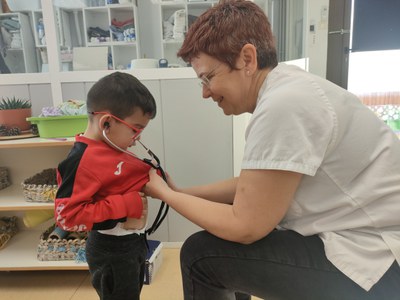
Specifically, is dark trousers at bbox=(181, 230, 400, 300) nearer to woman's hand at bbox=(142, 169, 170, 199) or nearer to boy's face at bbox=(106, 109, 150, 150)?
woman's hand at bbox=(142, 169, 170, 199)

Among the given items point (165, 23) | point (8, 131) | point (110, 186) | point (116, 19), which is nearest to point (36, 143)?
point (8, 131)

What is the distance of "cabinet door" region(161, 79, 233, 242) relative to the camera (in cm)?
180

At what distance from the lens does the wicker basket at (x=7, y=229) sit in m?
1.74

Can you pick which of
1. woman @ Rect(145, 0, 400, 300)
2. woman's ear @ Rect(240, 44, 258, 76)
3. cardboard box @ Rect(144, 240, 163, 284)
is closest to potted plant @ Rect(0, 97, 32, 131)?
cardboard box @ Rect(144, 240, 163, 284)

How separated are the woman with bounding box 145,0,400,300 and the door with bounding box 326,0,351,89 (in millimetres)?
2640

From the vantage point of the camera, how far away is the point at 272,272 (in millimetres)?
808

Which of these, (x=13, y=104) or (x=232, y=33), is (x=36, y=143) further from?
(x=232, y=33)

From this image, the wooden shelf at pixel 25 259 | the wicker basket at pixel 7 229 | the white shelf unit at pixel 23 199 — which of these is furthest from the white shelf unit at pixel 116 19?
the wooden shelf at pixel 25 259

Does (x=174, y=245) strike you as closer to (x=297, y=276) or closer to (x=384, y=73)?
(x=297, y=276)

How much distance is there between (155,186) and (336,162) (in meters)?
0.48

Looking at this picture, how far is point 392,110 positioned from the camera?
3.46m

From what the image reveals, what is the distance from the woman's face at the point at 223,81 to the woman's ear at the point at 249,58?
0.5 inches

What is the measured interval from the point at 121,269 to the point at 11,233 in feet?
3.85

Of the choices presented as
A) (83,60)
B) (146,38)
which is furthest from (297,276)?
(146,38)
